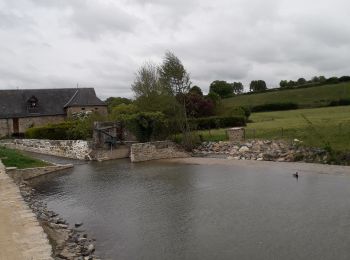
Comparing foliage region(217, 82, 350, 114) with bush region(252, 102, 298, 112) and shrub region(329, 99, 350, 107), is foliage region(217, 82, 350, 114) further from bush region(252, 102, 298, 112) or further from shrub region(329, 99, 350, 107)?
shrub region(329, 99, 350, 107)

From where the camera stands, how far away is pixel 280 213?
14695 mm

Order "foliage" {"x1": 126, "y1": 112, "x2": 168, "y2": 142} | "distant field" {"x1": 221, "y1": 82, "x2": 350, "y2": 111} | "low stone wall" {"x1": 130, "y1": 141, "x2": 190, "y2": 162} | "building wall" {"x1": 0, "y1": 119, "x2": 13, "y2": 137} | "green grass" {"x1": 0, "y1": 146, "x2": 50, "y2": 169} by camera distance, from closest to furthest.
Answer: "green grass" {"x1": 0, "y1": 146, "x2": 50, "y2": 169}, "low stone wall" {"x1": 130, "y1": 141, "x2": 190, "y2": 162}, "foliage" {"x1": 126, "y1": 112, "x2": 168, "y2": 142}, "building wall" {"x1": 0, "y1": 119, "x2": 13, "y2": 137}, "distant field" {"x1": 221, "y1": 82, "x2": 350, "y2": 111}

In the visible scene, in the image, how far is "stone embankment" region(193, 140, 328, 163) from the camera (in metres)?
26.8

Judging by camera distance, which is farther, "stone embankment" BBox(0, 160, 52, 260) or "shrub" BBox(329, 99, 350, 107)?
"shrub" BBox(329, 99, 350, 107)

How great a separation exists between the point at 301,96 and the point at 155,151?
1847 inches

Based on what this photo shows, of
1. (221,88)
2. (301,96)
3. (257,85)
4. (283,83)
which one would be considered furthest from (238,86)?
(301,96)

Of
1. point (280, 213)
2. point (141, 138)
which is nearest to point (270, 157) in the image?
point (141, 138)

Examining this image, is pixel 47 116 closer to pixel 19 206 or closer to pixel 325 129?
pixel 325 129

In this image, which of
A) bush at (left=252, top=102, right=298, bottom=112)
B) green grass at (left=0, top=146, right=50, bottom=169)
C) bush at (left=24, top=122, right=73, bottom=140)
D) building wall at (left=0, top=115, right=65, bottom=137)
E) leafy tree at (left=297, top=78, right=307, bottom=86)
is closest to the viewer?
green grass at (left=0, top=146, right=50, bottom=169)

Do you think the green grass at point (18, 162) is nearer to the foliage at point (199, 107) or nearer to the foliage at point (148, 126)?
the foliage at point (148, 126)

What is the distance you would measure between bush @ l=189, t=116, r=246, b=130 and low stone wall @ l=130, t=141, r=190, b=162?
24.7 ft

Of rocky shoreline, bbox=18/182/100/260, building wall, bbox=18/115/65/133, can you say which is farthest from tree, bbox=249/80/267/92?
rocky shoreline, bbox=18/182/100/260

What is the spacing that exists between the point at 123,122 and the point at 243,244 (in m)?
24.5

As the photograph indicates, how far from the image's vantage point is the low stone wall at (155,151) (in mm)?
31547
